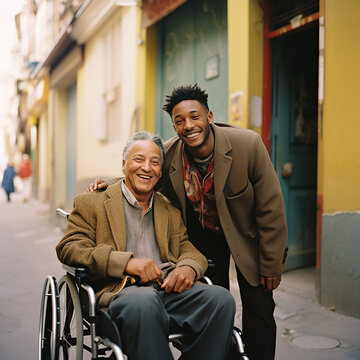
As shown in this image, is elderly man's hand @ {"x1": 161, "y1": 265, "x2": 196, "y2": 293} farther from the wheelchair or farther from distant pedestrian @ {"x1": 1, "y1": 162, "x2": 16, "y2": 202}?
distant pedestrian @ {"x1": 1, "y1": 162, "x2": 16, "y2": 202}

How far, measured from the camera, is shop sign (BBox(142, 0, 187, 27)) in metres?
5.86

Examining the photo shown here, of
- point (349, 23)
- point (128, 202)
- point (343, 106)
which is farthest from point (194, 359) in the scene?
point (349, 23)

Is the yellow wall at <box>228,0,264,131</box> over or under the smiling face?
over

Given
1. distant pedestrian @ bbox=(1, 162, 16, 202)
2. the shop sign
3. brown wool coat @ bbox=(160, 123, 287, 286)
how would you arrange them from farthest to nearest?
distant pedestrian @ bbox=(1, 162, 16, 202)
the shop sign
brown wool coat @ bbox=(160, 123, 287, 286)

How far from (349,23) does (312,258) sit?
2880 millimetres

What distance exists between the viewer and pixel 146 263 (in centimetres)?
209

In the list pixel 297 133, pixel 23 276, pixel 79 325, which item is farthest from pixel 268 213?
pixel 23 276

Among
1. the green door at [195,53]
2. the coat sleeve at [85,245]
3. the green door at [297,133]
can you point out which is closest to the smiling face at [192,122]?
the coat sleeve at [85,245]

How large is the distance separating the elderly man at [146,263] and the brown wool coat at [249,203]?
0.26m

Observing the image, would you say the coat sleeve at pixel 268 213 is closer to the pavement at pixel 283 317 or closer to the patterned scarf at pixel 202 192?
the patterned scarf at pixel 202 192

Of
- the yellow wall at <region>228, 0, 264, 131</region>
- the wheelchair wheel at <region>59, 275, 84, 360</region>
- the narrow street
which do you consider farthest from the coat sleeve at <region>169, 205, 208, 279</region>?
the yellow wall at <region>228, 0, 264, 131</region>

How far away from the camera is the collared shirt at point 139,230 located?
230cm

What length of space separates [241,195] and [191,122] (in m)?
0.48

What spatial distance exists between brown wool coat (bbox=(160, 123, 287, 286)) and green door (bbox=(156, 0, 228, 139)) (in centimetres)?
294
